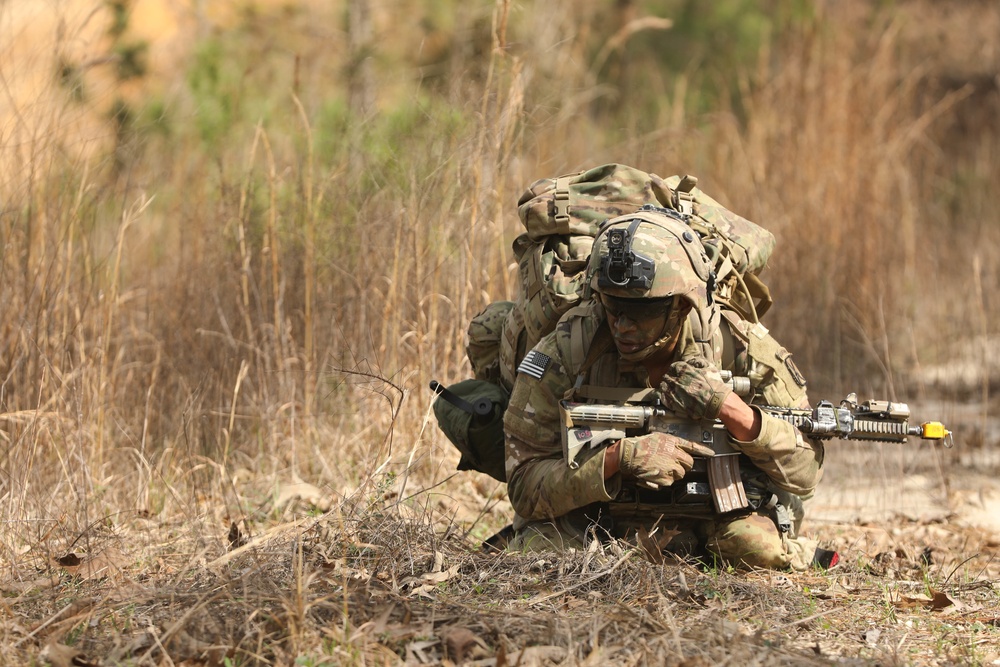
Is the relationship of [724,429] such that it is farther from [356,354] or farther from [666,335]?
[356,354]

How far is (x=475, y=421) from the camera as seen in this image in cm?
354

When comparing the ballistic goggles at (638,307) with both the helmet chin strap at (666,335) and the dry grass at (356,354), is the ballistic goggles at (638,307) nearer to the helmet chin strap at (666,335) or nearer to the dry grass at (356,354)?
the helmet chin strap at (666,335)

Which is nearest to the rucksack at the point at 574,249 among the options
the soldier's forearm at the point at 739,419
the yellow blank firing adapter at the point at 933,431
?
the soldier's forearm at the point at 739,419

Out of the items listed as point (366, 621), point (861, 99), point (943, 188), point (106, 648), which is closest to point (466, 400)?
point (366, 621)

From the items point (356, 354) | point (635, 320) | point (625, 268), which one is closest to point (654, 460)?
point (635, 320)

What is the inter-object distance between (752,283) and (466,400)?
97 centimetres

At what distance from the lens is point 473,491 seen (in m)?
4.39

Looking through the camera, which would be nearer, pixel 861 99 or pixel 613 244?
pixel 613 244

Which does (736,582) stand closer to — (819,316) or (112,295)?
(112,295)

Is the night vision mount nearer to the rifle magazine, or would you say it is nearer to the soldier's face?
the soldier's face

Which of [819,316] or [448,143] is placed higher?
[448,143]

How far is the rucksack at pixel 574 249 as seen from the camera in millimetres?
3412

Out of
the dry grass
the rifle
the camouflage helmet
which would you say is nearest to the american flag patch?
the rifle

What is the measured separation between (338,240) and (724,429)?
78.3 inches
